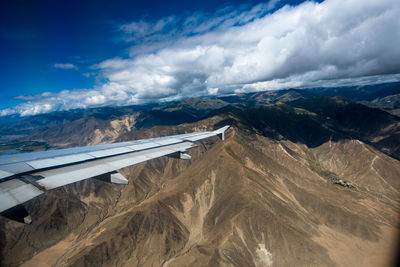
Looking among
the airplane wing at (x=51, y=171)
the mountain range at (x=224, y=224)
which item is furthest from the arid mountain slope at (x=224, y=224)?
the airplane wing at (x=51, y=171)

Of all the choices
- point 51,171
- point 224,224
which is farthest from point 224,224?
point 51,171

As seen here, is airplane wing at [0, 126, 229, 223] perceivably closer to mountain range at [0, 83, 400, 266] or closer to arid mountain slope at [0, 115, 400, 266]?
mountain range at [0, 83, 400, 266]

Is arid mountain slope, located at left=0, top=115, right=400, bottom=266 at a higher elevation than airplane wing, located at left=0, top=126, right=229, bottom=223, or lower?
lower

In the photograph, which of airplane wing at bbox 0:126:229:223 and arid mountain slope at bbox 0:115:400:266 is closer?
airplane wing at bbox 0:126:229:223

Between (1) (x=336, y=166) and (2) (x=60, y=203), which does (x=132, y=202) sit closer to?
(2) (x=60, y=203)

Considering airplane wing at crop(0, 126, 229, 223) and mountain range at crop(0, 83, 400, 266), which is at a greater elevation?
airplane wing at crop(0, 126, 229, 223)

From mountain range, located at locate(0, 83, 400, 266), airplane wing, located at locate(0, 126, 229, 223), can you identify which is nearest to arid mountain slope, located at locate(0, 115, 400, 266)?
mountain range, located at locate(0, 83, 400, 266)

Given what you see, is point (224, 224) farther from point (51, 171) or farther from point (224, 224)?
point (51, 171)

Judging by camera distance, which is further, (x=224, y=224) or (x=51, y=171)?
(x=224, y=224)

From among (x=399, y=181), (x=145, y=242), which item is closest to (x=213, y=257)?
(x=145, y=242)
